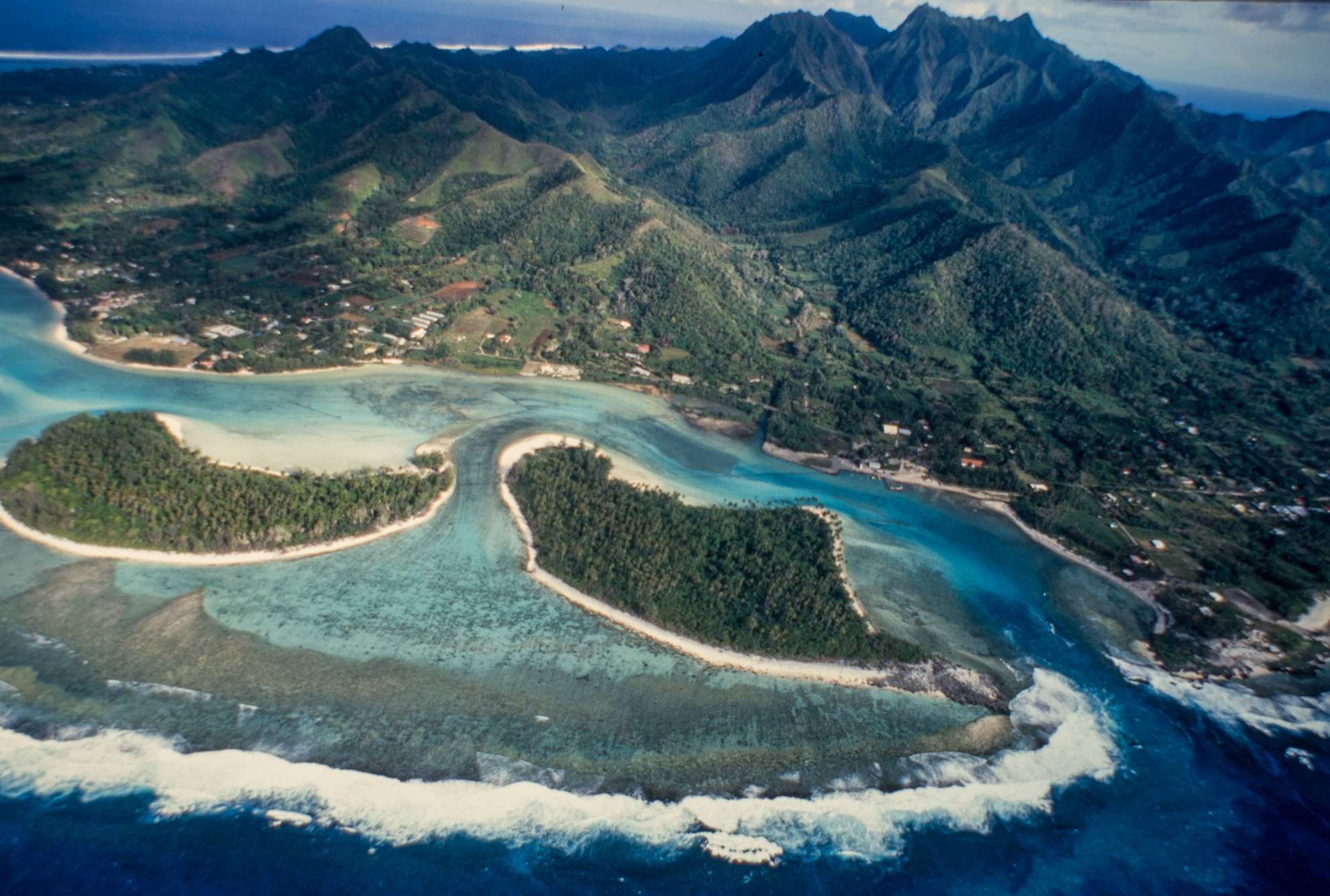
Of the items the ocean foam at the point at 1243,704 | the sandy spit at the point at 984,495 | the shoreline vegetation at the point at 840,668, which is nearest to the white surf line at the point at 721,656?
the shoreline vegetation at the point at 840,668

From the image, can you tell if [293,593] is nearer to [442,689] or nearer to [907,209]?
[442,689]

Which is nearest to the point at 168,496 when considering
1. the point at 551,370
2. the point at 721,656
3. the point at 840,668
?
the point at 551,370

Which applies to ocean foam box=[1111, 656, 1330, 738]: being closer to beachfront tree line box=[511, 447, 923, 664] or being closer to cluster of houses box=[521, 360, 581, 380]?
beachfront tree line box=[511, 447, 923, 664]

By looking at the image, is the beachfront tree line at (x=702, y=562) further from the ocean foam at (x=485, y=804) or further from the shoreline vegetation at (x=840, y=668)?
the ocean foam at (x=485, y=804)

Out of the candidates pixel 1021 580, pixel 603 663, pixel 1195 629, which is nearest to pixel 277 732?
pixel 603 663

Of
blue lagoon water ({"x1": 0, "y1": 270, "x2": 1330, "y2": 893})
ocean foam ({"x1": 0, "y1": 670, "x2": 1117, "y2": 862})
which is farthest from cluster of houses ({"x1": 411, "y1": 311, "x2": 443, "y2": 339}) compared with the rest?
ocean foam ({"x1": 0, "y1": 670, "x2": 1117, "y2": 862})

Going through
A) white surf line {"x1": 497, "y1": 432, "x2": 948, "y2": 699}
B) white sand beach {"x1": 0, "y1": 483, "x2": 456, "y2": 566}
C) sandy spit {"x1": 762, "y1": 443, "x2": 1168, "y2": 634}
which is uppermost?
sandy spit {"x1": 762, "y1": 443, "x2": 1168, "y2": 634}
